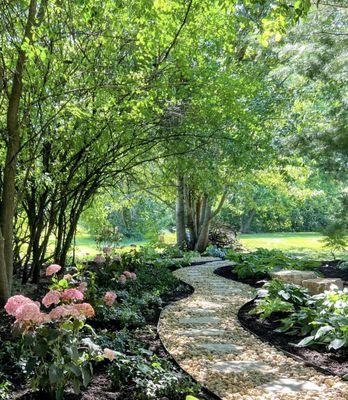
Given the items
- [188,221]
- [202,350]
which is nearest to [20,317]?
[202,350]

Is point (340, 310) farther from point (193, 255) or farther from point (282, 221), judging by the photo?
point (282, 221)

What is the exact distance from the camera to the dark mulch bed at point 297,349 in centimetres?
324

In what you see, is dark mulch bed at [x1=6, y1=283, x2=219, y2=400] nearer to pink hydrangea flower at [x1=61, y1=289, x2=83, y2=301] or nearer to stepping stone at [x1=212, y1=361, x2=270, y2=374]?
stepping stone at [x1=212, y1=361, x2=270, y2=374]

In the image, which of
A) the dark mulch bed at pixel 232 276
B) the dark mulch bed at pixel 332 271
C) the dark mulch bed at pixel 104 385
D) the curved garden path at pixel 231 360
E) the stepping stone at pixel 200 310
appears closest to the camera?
the dark mulch bed at pixel 104 385

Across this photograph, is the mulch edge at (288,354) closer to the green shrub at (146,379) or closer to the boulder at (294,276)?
the green shrub at (146,379)

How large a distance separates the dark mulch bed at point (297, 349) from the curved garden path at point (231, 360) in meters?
0.09

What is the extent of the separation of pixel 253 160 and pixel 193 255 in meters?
4.11

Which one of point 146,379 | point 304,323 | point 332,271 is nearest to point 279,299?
point 304,323

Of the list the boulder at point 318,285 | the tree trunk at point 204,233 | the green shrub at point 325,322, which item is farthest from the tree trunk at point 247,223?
the green shrub at point 325,322

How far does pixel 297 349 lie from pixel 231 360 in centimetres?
62

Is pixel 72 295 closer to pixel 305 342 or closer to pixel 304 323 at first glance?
pixel 305 342

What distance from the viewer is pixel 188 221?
12.2 meters

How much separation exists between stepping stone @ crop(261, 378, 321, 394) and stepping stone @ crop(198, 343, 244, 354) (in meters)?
0.63

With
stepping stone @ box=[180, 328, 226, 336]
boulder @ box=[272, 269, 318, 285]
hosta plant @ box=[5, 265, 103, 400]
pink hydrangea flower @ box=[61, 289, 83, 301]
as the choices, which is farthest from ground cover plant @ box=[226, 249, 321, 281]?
hosta plant @ box=[5, 265, 103, 400]
